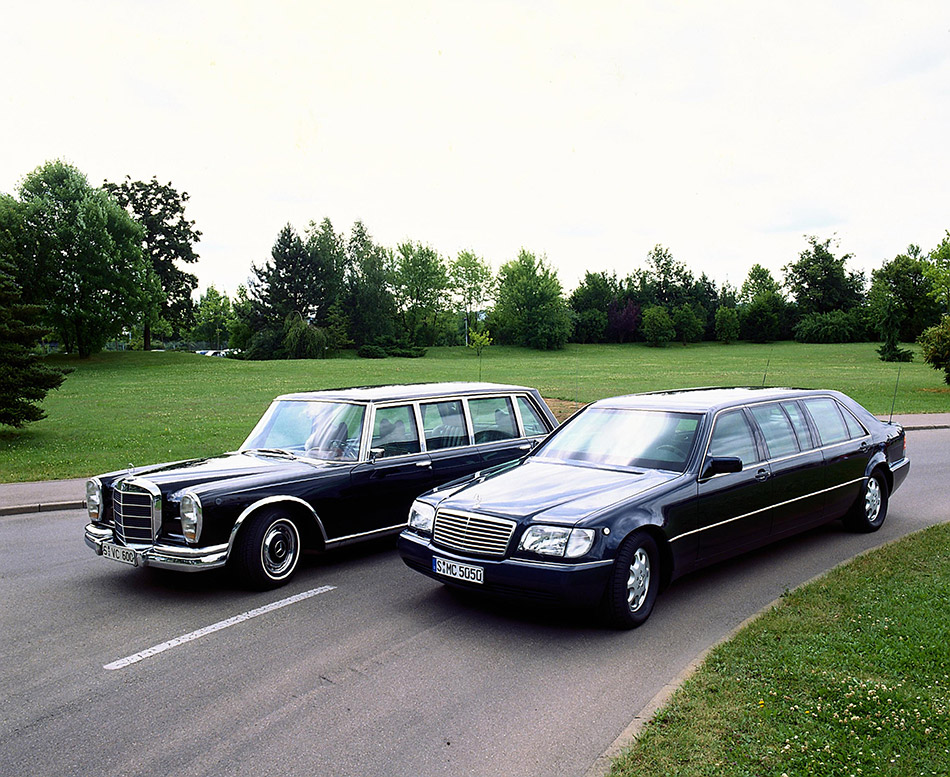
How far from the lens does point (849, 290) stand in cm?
10488

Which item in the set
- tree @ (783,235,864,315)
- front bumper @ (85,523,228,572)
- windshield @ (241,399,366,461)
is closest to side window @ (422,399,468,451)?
windshield @ (241,399,366,461)

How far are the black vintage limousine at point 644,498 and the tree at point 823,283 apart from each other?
104m

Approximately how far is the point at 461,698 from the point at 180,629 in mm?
2384

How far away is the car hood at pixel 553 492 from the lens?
5.22m

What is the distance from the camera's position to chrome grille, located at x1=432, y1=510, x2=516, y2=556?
5184 millimetres

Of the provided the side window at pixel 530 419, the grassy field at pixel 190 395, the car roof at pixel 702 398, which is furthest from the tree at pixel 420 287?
the car roof at pixel 702 398

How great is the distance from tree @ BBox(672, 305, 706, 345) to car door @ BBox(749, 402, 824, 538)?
94771mm

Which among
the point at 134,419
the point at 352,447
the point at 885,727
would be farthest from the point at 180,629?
the point at 134,419

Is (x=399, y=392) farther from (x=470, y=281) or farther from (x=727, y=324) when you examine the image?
(x=470, y=281)

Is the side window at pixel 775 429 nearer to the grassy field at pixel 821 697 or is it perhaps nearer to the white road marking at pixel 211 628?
the grassy field at pixel 821 697

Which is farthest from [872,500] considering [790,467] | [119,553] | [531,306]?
[531,306]

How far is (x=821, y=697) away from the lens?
3879 mm

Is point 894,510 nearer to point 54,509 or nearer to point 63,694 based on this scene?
point 63,694

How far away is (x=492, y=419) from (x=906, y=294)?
296 feet
